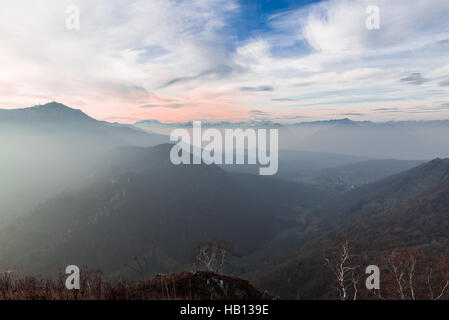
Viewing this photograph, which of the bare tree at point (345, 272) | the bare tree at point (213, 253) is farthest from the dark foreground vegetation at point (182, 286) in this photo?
the bare tree at point (213, 253)

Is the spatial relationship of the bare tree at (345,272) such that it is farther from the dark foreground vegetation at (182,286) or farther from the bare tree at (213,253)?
the bare tree at (213,253)

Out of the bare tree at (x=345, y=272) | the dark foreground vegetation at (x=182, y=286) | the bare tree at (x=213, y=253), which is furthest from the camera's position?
the bare tree at (x=213, y=253)

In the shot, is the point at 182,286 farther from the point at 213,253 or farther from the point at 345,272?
the point at 345,272

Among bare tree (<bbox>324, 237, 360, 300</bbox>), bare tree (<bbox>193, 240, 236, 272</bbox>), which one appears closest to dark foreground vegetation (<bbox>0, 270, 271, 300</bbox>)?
bare tree (<bbox>324, 237, 360, 300</bbox>)

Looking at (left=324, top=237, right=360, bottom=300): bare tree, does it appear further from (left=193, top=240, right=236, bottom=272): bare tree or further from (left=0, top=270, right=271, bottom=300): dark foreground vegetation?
(left=193, top=240, right=236, bottom=272): bare tree

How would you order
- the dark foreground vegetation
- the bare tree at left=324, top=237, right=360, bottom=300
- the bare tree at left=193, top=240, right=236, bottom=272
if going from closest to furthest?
the dark foreground vegetation → the bare tree at left=324, top=237, right=360, bottom=300 → the bare tree at left=193, top=240, right=236, bottom=272

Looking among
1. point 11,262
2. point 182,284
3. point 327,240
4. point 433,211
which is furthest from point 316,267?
point 11,262

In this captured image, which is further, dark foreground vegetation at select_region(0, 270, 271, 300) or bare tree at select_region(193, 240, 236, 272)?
bare tree at select_region(193, 240, 236, 272)
